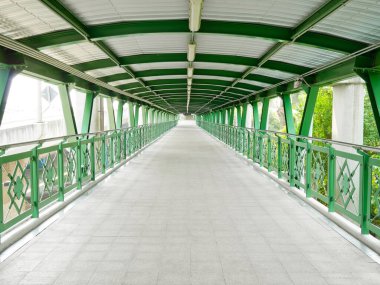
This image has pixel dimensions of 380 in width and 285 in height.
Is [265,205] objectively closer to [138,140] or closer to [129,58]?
[129,58]

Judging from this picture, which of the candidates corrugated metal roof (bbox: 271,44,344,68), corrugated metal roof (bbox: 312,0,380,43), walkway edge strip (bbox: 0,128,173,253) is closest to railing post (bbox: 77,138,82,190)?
walkway edge strip (bbox: 0,128,173,253)

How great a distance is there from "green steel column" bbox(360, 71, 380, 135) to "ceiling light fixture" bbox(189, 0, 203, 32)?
2.51 meters

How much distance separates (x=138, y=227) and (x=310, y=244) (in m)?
1.88

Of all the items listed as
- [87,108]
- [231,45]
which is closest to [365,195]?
[231,45]

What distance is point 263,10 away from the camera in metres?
4.41

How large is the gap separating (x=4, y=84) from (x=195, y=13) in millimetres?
2768

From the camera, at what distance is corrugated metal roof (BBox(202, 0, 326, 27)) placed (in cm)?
413

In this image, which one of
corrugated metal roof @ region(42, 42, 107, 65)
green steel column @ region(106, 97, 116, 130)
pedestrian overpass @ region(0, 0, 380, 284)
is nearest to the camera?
pedestrian overpass @ region(0, 0, 380, 284)

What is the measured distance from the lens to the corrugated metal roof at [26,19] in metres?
3.89

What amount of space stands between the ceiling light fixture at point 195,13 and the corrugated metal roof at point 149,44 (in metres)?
0.99

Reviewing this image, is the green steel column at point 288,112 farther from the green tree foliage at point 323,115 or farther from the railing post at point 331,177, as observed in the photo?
the green tree foliage at point 323,115

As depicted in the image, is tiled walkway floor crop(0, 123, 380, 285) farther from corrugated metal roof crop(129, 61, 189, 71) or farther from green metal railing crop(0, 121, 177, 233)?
corrugated metal roof crop(129, 61, 189, 71)

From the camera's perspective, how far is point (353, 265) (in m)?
3.01

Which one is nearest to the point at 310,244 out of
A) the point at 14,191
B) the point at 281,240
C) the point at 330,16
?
the point at 281,240
